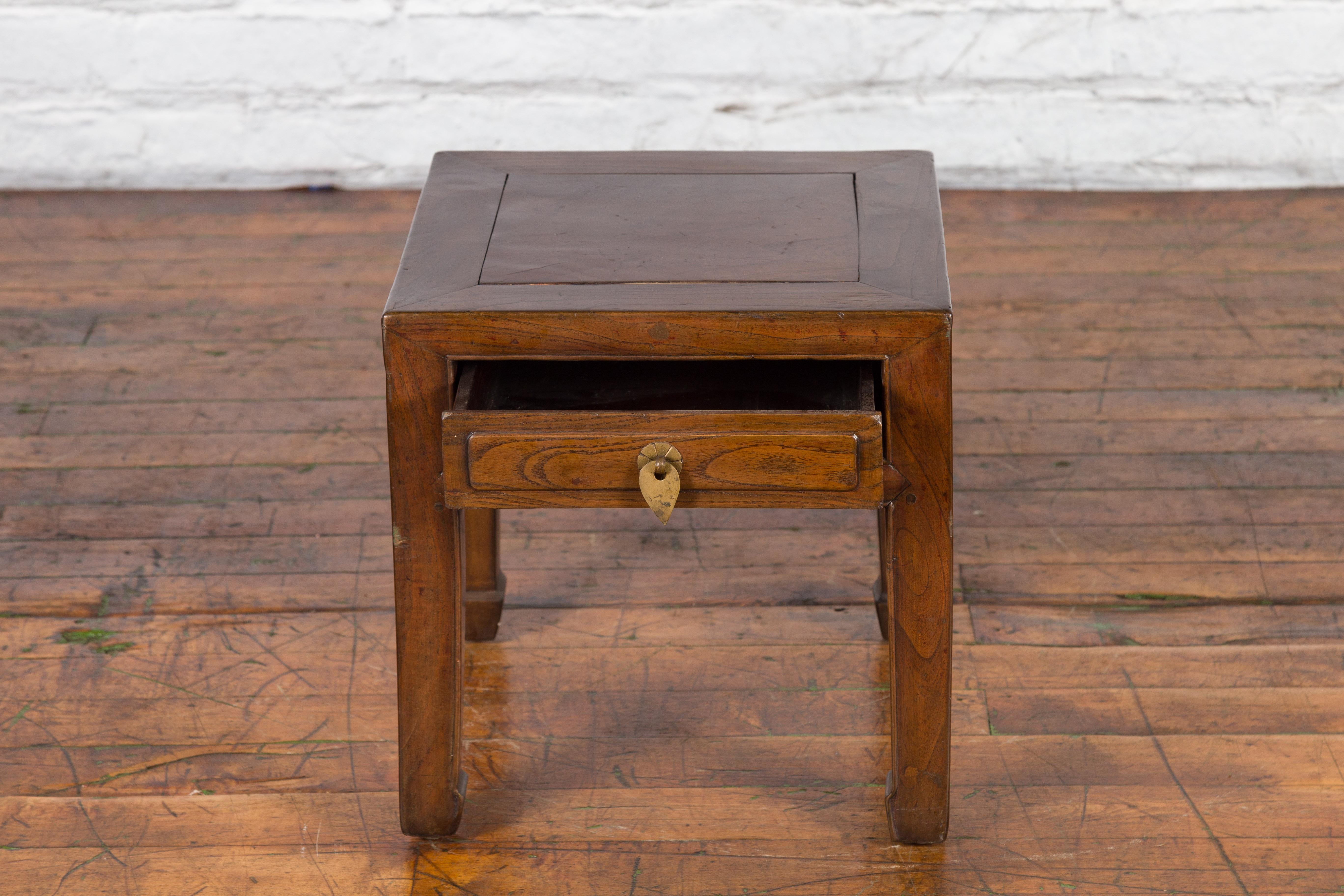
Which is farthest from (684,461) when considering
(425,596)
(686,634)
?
(686,634)

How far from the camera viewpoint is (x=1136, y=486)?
1965 mm

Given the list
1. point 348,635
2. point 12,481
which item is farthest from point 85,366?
point 348,635

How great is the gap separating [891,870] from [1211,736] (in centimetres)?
40

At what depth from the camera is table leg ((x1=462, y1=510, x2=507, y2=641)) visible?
1644mm

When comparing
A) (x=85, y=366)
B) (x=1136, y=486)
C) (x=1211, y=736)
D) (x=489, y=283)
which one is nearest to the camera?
(x=489, y=283)

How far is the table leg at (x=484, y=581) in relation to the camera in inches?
64.7

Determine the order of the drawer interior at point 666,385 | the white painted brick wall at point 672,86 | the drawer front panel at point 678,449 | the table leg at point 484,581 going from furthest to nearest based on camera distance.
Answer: the white painted brick wall at point 672,86 → the table leg at point 484,581 → the drawer interior at point 666,385 → the drawer front panel at point 678,449

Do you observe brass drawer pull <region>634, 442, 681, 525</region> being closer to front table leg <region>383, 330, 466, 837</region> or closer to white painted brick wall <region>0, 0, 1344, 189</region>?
front table leg <region>383, 330, 466, 837</region>

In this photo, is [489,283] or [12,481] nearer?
[489,283]

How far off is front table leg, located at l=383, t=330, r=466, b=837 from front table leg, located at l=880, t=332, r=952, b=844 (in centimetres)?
38

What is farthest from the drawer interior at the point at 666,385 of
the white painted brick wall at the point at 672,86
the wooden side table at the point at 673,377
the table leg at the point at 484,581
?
the white painted brick wall at the point at 672,86

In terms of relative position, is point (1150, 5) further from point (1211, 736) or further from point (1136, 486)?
point (1211, 736)

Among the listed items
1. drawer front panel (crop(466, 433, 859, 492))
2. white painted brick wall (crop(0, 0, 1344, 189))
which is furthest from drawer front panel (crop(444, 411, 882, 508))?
white painted brick wall (crop(0, 0, 1344, 189))

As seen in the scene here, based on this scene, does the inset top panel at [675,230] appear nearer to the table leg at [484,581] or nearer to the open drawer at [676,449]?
the open drawer at [676,449]
